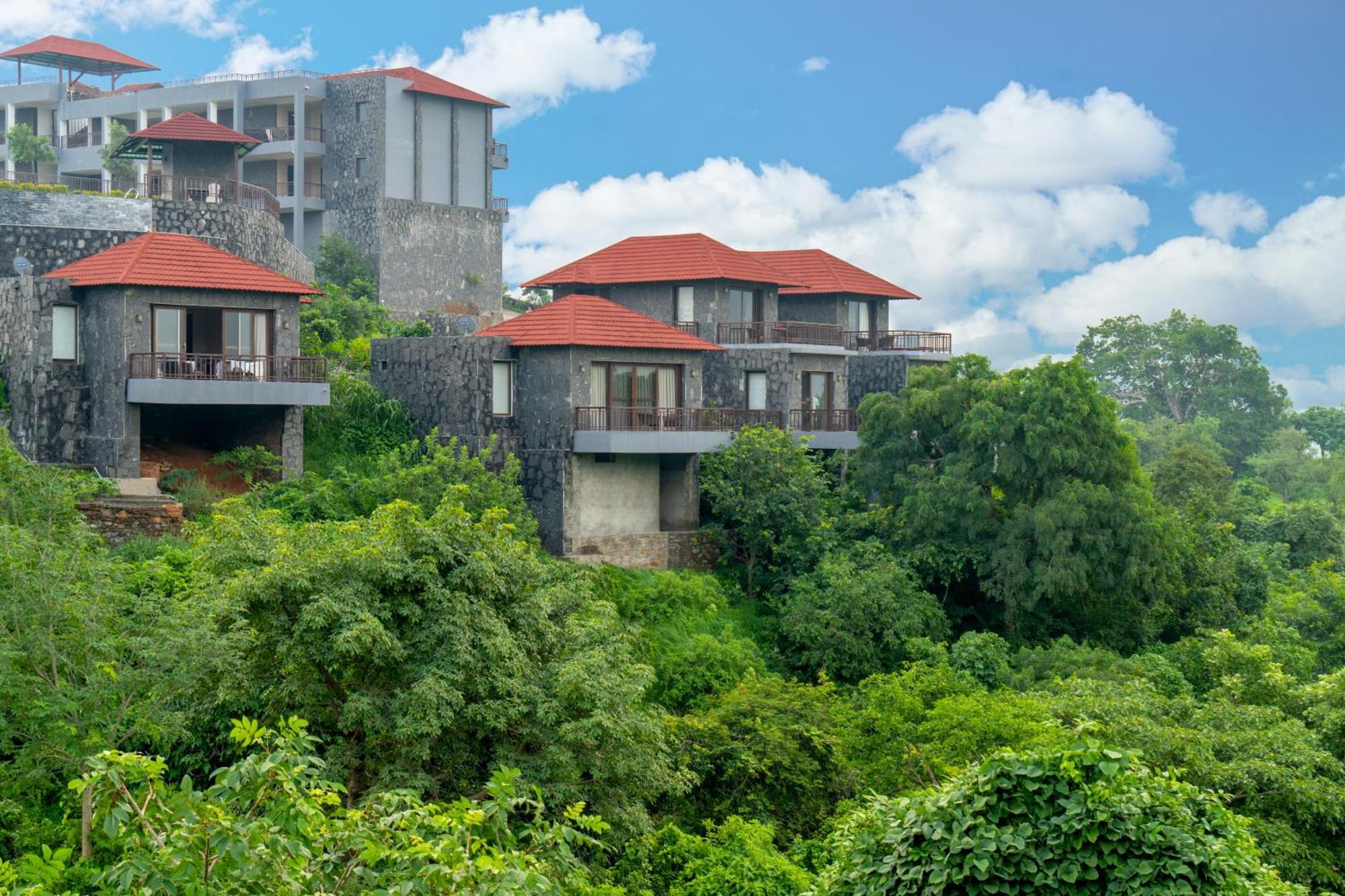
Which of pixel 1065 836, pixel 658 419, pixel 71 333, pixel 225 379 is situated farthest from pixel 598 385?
pixel 1065 836

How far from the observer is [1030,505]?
33719mm

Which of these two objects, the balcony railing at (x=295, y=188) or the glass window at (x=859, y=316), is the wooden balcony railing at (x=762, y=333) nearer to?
the glass window at (x=859, y=316)

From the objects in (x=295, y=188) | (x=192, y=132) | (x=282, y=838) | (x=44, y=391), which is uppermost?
(x=295, y=188)

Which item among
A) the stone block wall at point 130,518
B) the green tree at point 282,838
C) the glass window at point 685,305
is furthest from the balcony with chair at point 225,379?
the green tree at point 282,838

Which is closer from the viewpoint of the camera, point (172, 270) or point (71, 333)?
point (172, 270)

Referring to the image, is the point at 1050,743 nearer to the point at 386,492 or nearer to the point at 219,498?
the point at 386,492

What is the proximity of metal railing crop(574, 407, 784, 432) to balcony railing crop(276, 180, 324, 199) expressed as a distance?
2826 cm

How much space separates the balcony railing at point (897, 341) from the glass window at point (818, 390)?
4774mm

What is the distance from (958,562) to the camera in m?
33.2

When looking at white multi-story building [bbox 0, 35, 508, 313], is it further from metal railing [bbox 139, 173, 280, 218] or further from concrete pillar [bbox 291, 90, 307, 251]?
metal railing [bbox 139, 173, 280, 218]

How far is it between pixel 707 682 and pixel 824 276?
78.4 ft

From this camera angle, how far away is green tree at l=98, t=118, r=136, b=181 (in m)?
56.9

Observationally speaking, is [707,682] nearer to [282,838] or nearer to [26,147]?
[282,838]

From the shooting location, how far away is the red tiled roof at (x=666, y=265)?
43812 millimetres
